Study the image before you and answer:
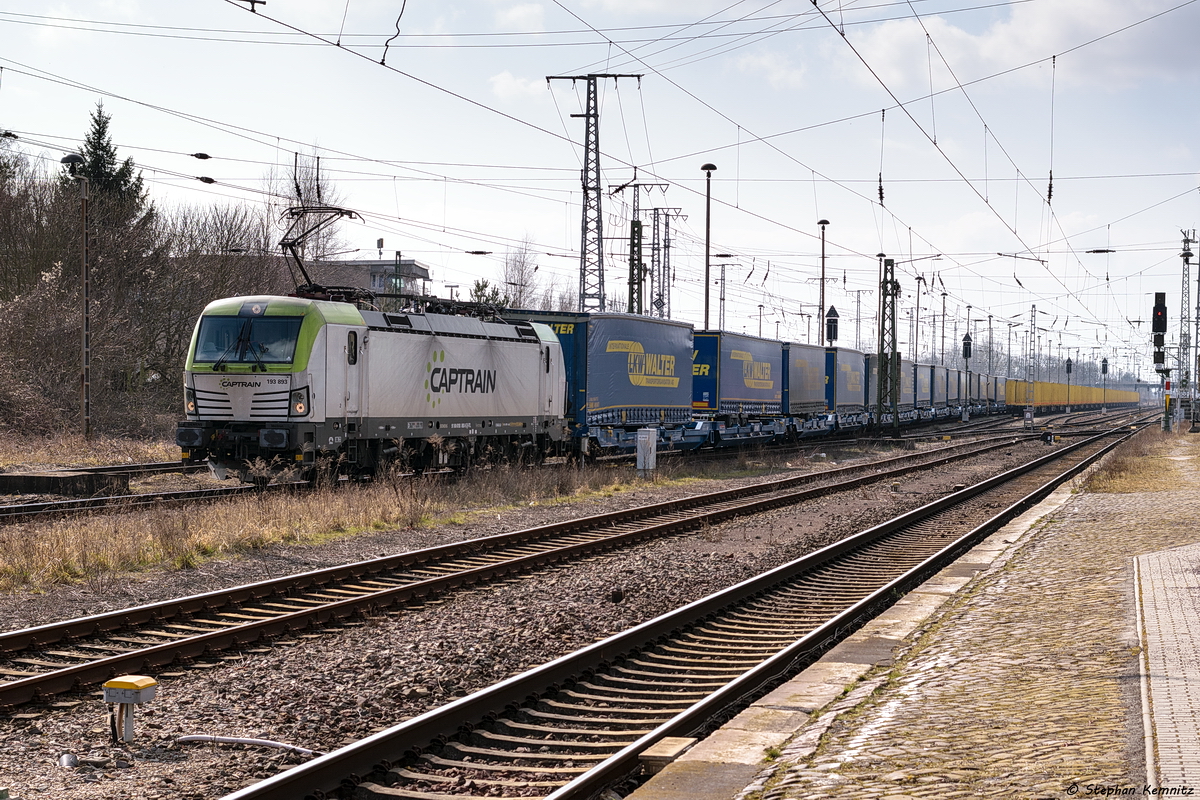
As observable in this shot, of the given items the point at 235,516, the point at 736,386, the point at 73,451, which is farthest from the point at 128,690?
the point at 736,386

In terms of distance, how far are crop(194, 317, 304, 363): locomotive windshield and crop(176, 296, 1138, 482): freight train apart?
0.02m

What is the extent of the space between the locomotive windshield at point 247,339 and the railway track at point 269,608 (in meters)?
5.74

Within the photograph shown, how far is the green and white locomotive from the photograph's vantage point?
58.3 ft

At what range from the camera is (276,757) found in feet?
19.9

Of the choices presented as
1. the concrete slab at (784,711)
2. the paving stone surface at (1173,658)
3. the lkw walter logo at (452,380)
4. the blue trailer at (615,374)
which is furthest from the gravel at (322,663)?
the blue trailer at (615,374)

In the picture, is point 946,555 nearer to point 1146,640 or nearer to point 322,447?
point 1146,640

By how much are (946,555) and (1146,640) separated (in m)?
7.00

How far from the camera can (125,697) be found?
6.27 meters

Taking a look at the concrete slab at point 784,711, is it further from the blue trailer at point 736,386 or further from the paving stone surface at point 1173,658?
the blue trailer at point 736,386

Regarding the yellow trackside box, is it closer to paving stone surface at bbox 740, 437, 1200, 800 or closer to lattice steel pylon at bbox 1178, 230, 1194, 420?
paving stone surface at bbox 740, 437, 1200, 800

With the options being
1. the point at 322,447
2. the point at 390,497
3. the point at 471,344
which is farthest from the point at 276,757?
the point at 471,344

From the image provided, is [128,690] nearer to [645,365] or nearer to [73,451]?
[73,451]

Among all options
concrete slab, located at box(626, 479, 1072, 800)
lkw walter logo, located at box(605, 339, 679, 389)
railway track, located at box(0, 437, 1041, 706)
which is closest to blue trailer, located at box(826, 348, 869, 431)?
lkw walter logo, located at box(605, 339, 679, 389)

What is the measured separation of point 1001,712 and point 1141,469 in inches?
1028
